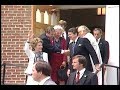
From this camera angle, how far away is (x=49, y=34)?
7898mm

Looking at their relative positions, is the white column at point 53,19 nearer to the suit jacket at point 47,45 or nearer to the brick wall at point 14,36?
the brick wall at point 14,36

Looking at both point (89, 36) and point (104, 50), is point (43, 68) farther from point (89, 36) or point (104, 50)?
point (104, 50)

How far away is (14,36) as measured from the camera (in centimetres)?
974

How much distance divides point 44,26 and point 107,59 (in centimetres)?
243

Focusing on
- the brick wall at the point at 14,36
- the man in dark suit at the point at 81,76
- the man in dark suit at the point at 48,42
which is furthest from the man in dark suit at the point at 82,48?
the brick wall at the point at 14,36

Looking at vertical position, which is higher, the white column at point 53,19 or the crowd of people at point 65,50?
the white column at point 53,19

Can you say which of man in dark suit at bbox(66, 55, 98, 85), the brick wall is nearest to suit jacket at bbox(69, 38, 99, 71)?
man in dark suit at bbox(66, 55, 98, 85)

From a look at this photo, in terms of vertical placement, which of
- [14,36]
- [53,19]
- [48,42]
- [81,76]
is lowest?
[81,76]

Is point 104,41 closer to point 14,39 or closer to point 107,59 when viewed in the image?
point 107,59

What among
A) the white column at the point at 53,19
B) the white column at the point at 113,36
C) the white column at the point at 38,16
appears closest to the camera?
the white column at the point at 113,36

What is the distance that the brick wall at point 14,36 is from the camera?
9695 mm

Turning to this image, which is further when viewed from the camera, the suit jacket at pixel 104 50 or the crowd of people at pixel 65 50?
the suit jacket at pixel 104 50

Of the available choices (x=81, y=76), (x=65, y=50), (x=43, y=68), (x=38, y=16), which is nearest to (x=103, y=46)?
(x=65, y=50)

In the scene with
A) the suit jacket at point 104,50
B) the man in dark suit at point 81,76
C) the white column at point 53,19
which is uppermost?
the white column at point 53,19
